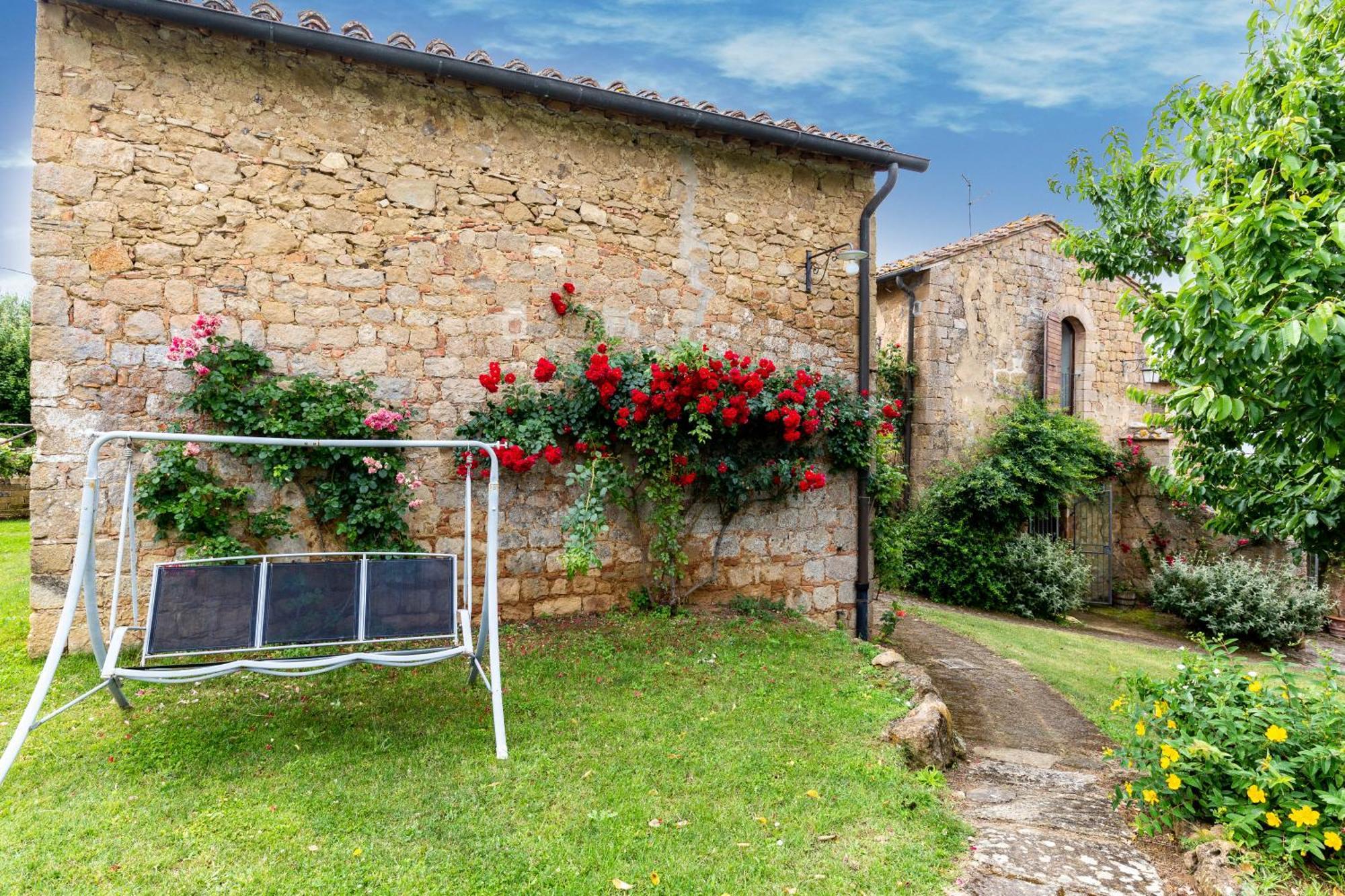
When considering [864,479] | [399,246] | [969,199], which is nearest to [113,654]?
[399,246]

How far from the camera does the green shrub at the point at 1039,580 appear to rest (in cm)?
1012

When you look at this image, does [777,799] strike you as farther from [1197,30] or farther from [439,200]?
[1197,30]

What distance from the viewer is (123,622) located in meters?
4.56

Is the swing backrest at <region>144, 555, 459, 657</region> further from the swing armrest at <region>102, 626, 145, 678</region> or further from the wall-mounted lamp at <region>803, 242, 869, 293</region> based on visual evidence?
the wall-mounted lamp at <region>803, 242, 869, 293</region>

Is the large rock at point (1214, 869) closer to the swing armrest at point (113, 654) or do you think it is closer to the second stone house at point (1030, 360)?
the swing armrest at point (113, 654)

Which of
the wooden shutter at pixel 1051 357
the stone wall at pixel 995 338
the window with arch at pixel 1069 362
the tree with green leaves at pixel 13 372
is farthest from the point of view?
the tree with green leaves at pixel 13 372

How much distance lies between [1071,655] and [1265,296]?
5.50 m

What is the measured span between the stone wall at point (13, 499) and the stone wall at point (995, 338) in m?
15.6

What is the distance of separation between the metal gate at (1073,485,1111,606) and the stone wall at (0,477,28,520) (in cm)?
1856

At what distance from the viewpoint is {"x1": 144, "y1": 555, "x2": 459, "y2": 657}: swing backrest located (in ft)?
10.6

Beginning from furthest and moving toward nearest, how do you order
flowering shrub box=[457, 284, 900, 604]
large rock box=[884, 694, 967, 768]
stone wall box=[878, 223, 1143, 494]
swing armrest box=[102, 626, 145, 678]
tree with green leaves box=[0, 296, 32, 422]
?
1. tree with green leaves box=[0, 296, 32, 422]
2. stone wall box=[878, 223, 1143, 494]
3. flowering shrub box=[457, 284, 900, 604]
4. large rock box=[884, 694, 967, 768]
5. swing armrest box=[102, 626, 145, 678]

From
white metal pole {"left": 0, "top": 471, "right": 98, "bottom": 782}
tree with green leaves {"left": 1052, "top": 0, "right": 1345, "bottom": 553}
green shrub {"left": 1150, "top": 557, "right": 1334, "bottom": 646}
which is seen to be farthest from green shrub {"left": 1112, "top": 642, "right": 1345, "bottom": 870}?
green shrub {"left": 1150, "top": 557, "right": 1334, "bottom": 646}

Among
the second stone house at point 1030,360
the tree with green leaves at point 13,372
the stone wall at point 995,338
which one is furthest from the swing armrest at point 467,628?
the tree with green leaves at point 13,372

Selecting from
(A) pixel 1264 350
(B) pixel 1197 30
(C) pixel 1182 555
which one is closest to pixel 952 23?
(B) pixel 1197 30
